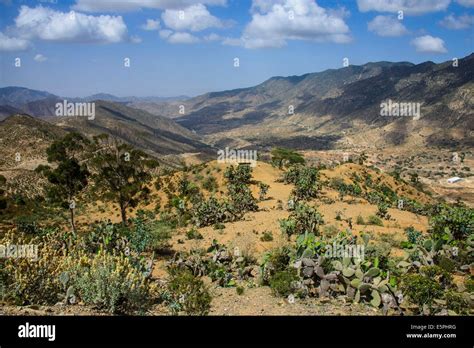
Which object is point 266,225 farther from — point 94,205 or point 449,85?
point 449,85

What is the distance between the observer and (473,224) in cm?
1570

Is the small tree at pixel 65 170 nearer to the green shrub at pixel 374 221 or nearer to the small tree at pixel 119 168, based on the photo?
the small tree at pixel 119 168

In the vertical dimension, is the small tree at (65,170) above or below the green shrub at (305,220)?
above

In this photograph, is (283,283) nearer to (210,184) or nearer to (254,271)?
(254,271)

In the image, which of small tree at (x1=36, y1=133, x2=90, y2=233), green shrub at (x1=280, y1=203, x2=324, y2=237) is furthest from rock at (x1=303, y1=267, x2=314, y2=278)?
small tree at (x1=36, y1=133, x2=90, y2=233)

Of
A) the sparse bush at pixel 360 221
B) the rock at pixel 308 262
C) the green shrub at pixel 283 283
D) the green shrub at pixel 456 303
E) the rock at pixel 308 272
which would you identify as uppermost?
the rock at pixel 308 262

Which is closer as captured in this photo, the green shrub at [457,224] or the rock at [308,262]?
the rock at [308,262]

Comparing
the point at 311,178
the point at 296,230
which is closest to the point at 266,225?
the point at 296,230

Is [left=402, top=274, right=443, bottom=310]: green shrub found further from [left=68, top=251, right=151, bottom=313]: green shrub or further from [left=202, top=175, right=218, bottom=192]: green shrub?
[left=202, top=175, right=218, bottom=192]: green shrub

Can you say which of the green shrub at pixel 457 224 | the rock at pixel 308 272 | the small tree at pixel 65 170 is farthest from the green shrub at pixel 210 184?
the rock at pixel 308 272

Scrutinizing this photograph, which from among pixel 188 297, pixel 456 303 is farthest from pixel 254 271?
pixel 456 303

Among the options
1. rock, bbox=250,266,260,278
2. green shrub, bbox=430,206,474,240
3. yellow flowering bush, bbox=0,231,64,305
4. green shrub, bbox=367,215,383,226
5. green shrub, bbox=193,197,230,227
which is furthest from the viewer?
green shrub, bbox=193,197,230,227

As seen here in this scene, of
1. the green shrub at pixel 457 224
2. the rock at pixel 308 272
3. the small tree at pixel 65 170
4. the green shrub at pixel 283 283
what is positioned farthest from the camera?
the small tree at pixel 65 170
